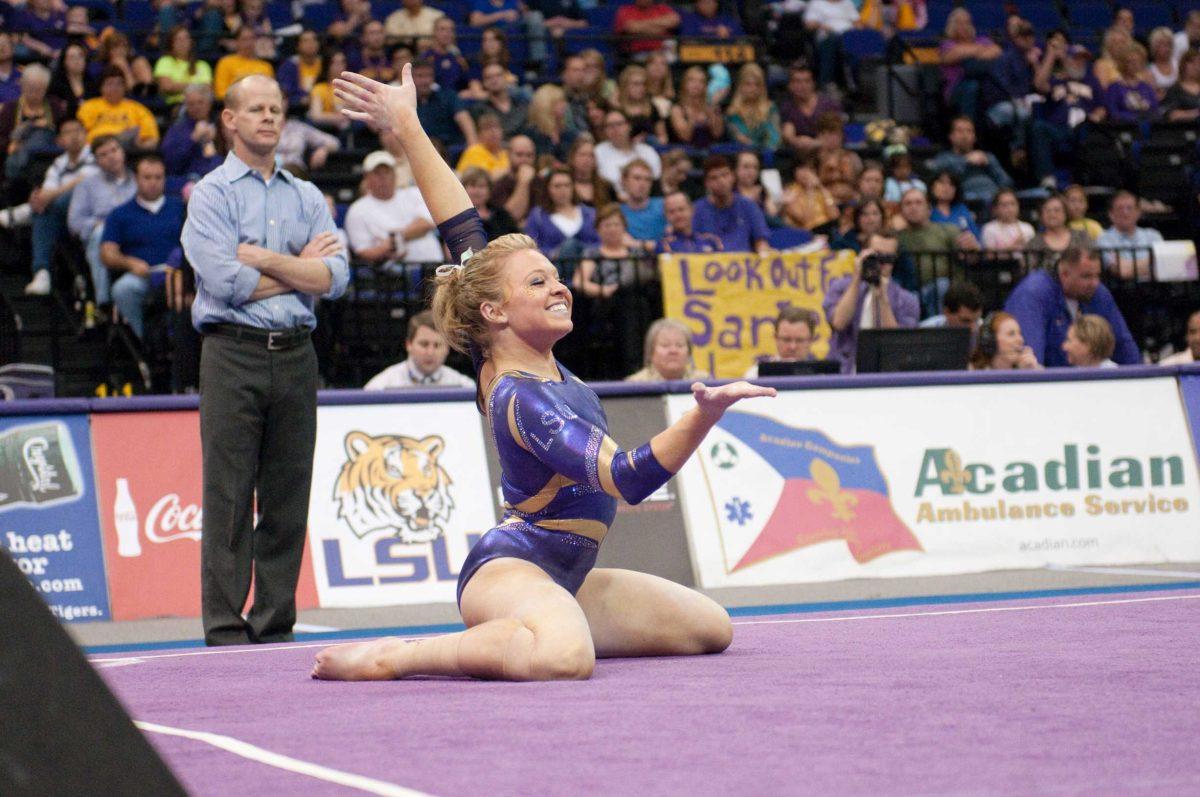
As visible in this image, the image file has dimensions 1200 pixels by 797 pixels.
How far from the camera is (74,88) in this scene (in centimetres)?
1243

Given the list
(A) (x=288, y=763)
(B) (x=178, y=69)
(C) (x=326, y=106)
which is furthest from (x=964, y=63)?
(A) (x=288, y=763)

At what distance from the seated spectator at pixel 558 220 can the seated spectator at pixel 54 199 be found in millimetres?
3007

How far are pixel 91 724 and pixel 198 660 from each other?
2848 millimetres

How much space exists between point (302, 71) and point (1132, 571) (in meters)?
7.76

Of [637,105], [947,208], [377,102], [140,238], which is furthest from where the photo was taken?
[637,105]

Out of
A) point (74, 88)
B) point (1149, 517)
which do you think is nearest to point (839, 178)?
point (1149, 517)

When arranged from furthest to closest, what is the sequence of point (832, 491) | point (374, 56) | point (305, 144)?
point (374, 56) < point (305, 144) < point (832, 491)

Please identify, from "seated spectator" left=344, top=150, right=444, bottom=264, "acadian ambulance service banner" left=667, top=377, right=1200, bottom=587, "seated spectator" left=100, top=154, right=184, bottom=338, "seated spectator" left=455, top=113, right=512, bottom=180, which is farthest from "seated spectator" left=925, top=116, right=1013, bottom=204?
"seated spectator" left=100, top=154, right=184, bottom=338

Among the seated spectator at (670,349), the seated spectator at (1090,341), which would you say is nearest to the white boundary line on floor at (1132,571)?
the seated spectator at (1090,341)

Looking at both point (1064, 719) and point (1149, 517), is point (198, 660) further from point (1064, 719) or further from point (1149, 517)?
point (1149, 517)

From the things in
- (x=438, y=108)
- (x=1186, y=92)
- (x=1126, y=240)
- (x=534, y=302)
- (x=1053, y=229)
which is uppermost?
(x=438, y=108)

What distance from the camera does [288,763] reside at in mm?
2881

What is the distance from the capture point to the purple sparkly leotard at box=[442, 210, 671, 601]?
169 inches

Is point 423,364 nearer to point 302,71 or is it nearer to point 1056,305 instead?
point 1056,305
